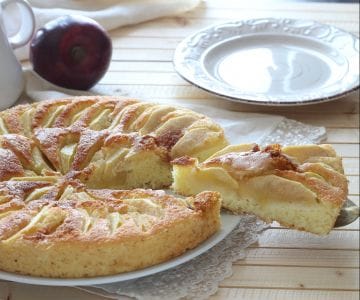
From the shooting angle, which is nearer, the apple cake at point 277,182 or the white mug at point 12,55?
the apple cake at point 277,182

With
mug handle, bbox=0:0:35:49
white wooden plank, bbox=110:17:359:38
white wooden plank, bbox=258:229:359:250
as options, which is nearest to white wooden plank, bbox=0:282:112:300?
white wooden plank, bbox=258:229:359:250

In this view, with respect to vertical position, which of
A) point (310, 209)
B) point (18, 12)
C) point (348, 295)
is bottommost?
point (348, 295)

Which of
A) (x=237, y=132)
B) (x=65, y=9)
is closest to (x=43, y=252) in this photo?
(x=237, y=132)

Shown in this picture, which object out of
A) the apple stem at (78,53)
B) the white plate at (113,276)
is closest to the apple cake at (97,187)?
the white plate at (113,276)

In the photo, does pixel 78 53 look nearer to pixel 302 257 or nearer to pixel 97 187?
pixel 97 187

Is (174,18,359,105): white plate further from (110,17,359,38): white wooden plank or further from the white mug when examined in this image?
the white mug

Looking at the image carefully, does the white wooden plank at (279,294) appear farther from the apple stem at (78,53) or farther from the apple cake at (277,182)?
the apple stem at (78,53)

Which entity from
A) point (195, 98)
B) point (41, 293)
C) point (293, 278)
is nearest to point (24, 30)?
point (195, 98)

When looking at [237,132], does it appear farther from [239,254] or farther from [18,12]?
[18,12]
